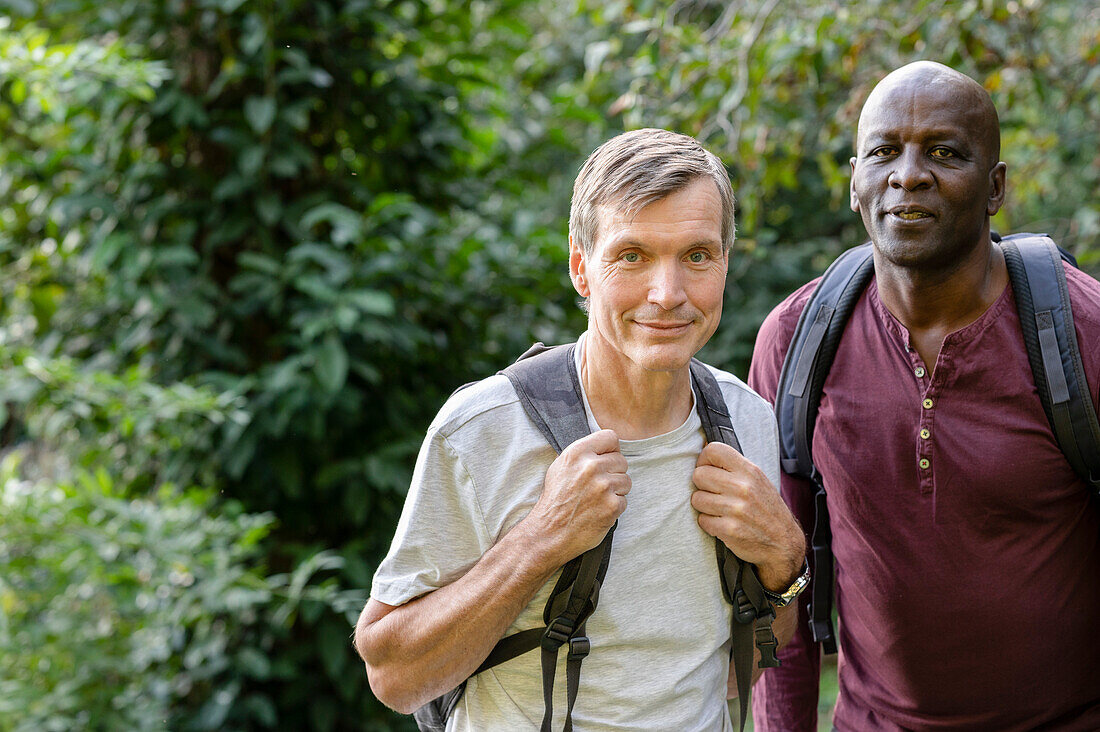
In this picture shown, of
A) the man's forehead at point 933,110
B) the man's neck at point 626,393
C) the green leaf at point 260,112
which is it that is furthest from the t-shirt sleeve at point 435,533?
the green leaf at point 260,112

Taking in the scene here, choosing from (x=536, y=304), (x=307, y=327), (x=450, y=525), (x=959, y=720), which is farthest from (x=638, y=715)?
(x=536, y=304)

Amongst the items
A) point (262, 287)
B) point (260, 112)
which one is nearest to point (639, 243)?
point (262, 287)

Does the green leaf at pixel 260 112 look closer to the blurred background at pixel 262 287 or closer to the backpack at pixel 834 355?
the blurred background at pixel 262 287

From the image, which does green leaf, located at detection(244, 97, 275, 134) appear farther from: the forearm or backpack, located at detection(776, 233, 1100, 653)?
the forearm

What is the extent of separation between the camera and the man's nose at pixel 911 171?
191 centimetres

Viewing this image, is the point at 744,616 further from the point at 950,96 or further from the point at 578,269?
the point at 950,96

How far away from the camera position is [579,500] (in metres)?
1.58

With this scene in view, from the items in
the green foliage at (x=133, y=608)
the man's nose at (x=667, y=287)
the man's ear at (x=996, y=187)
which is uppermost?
the man's ear at (x=996, y=187)

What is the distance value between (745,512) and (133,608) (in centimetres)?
240

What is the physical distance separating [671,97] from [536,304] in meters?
0.98

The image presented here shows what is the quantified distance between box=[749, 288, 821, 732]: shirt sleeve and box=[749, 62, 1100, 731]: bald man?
215 mm

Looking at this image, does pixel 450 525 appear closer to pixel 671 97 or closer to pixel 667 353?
pixel 667 353

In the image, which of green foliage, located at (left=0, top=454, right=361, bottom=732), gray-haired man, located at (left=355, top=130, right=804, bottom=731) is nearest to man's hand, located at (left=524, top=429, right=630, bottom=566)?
gray-haired man, located at (left=355, top=130, right=804, bottom=731)

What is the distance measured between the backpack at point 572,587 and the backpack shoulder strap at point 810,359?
343 mm
